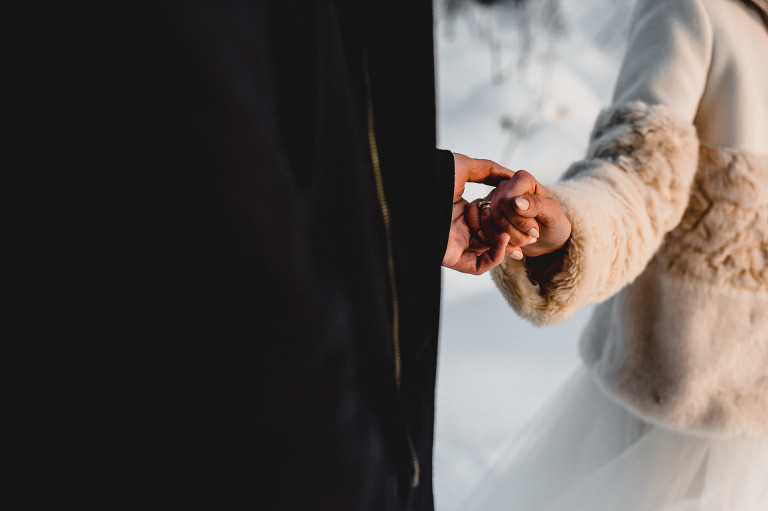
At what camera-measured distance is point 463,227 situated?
Result: 603mm

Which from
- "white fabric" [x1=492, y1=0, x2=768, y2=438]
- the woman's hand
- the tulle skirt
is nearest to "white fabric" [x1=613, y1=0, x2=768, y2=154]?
"white fabric" [x1=492, y1=0, x2=768, y2=438]

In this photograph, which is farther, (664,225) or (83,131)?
(664,225)

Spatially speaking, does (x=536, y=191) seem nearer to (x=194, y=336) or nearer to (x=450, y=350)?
(x=194, y=336)

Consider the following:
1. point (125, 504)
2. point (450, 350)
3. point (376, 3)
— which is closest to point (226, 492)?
point (125, 504)

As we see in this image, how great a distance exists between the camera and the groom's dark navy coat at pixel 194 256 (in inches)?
10.2

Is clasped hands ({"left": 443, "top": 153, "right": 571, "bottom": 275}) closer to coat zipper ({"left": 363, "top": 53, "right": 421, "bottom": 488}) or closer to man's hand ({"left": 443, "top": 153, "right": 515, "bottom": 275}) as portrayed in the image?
man's hand ({"left": 443, "top": 153, "right": 515, "bottom": 275})

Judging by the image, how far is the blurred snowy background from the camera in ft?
4.95

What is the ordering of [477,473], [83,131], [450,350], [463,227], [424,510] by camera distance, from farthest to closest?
1. [450,350]
2. [477,473]
3. [463,227]
4. [424,510]
5. [83,131]

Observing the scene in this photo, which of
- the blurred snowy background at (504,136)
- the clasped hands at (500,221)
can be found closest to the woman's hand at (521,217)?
the clasped hands at (500,221)

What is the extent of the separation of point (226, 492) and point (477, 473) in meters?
1.18

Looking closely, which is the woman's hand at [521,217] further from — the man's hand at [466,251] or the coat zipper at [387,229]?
the coat zipper at [387,229]

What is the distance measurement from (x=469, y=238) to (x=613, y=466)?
0.49 m

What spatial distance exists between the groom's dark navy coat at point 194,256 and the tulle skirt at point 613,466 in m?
0.60

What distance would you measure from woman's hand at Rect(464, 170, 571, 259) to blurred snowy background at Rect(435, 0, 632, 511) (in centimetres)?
63
